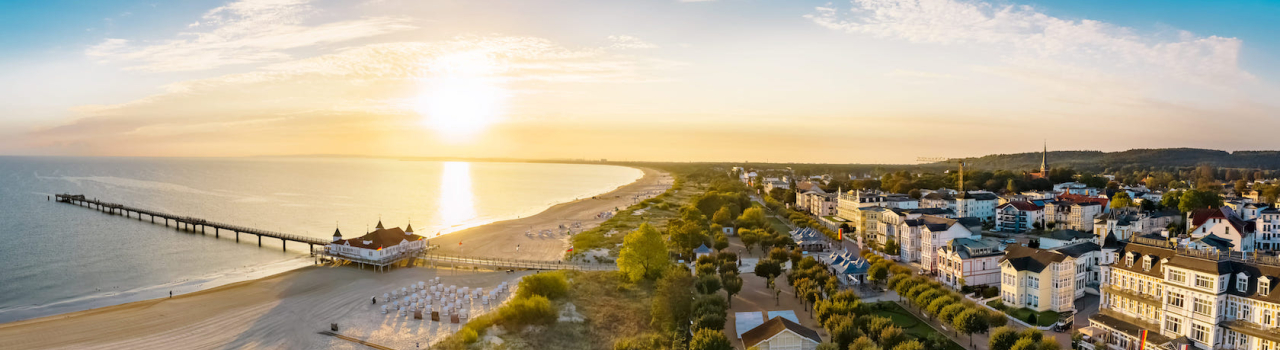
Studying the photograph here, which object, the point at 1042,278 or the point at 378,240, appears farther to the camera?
the point at 378,240

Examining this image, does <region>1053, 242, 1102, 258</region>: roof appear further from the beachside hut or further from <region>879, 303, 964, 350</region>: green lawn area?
the beachside hut

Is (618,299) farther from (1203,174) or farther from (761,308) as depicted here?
(1203,174)

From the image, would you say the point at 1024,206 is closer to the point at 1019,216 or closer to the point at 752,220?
the point at 1019,216

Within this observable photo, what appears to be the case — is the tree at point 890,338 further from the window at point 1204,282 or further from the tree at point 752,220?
the tree at point 752,220

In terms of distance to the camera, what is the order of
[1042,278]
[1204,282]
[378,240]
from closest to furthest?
1. [1204,282]
2. [1042,278]
3. [378,240]

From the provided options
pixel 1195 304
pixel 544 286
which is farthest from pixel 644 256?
pixel 1195 304

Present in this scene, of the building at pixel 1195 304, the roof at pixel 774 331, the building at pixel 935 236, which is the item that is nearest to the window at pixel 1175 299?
the building at pixel 1195 304
